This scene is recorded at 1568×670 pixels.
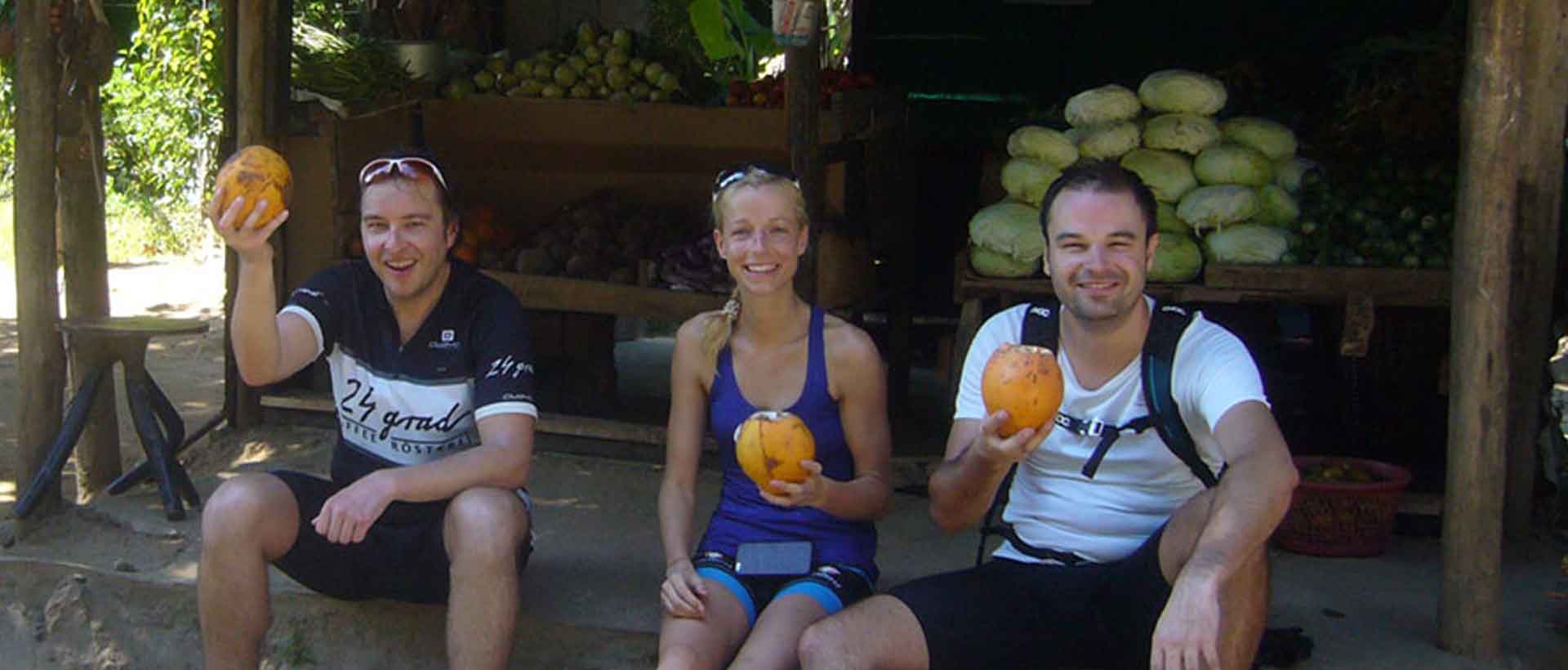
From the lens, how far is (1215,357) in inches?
Result: 119

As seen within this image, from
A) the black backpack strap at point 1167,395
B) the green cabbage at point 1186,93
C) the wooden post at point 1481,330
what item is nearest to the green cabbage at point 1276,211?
the green cabbage at point 1186,93

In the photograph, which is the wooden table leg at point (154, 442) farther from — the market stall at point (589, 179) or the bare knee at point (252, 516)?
the bare knee at point (252, 516)

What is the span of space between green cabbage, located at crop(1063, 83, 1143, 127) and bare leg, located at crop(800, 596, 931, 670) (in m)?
2.92

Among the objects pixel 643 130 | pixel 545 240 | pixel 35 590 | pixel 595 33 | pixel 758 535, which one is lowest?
pixel 35 590

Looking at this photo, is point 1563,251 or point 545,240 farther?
point 545,240

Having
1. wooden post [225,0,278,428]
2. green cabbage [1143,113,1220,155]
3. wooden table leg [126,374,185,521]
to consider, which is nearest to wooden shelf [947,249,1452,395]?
green cabbage [1143,113,1220,155]

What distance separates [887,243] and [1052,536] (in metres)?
3.53

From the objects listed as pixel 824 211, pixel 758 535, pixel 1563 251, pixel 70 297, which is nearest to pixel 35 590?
pixel 70 297

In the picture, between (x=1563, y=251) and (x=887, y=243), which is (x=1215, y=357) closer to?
(x=1563, y=251)

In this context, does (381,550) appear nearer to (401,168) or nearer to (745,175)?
(401,168)

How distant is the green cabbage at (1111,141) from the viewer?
538 cm

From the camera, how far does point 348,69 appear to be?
21.7 ft

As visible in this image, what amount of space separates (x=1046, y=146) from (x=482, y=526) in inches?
114

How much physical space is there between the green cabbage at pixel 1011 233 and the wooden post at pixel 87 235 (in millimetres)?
3101
